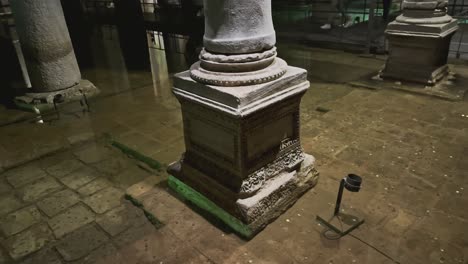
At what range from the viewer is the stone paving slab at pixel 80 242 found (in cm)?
271

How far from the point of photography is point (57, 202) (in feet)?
11.0

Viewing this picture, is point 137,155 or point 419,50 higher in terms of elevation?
point 419,50

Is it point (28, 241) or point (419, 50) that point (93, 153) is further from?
point (419, 50)

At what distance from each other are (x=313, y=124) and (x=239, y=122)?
7.74 feet

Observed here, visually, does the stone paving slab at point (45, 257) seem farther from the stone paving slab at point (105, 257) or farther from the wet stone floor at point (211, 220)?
the stone paving slab at point (105, 257)

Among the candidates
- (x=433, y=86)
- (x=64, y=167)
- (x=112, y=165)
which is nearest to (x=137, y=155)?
(x=112, y=165)

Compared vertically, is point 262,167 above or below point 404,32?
below

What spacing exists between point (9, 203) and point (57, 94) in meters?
2.94

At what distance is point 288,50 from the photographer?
8758 mm

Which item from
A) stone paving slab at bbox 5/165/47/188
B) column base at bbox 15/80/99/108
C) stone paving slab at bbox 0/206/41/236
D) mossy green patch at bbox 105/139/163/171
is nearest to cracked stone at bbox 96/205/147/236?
stone paving slab at bbox 0/206/41/236

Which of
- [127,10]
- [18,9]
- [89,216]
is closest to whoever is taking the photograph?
[89,216]

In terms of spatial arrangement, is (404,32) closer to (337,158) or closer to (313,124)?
(313,124)

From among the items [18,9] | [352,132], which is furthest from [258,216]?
[18,9]

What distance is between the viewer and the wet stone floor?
2.60m
